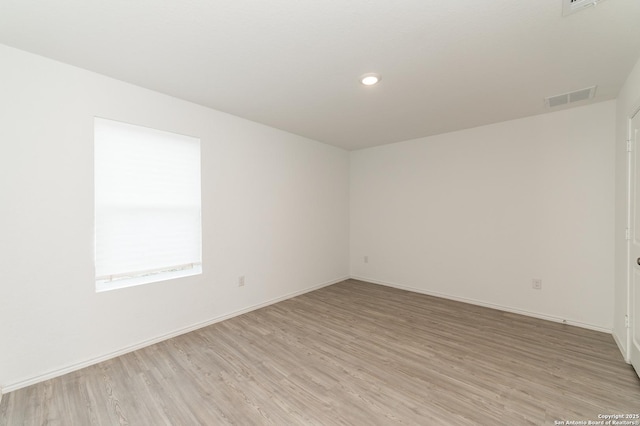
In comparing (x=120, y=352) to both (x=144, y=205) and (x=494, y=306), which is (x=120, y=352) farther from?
(x=494, y=306)

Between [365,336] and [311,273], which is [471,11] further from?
[311,273]

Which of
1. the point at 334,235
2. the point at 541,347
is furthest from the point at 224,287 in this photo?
the point at 541,347

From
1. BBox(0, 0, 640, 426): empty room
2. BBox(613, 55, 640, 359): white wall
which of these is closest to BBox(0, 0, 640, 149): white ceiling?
BBox(0, 0, 640, 426): empty room

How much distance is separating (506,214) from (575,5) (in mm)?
2634

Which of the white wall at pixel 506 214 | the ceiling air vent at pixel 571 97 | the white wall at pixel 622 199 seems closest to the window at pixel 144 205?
the white wall at pixel 506 214

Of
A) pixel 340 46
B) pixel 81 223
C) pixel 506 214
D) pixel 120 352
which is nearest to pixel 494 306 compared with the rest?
pixel 506 214

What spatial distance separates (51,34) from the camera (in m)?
1.84

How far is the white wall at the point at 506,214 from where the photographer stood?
118 inches

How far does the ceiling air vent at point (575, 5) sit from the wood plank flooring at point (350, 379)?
2.52m

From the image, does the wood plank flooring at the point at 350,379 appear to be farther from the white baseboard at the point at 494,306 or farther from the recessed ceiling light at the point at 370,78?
the recessed ceiling light at the point at 370,78

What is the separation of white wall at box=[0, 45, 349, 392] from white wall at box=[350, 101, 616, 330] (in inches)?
90.6

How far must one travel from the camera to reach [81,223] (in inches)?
90.2

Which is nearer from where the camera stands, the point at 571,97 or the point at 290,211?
the point at 571,97

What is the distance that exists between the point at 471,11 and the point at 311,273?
3.88 meters
